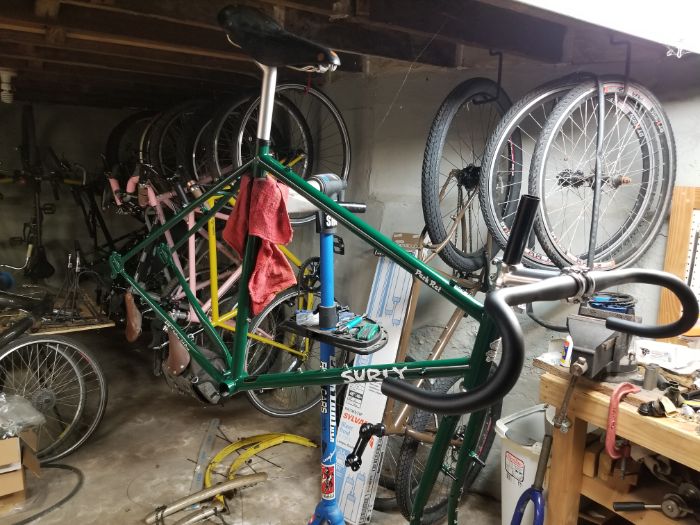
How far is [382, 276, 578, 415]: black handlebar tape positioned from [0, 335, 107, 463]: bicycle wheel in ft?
7.97

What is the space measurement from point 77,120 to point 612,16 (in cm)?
483

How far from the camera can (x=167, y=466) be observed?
8.13 ft

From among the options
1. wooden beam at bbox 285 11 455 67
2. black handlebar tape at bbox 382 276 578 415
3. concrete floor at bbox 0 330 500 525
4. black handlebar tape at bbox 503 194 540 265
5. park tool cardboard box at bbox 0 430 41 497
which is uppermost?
wooden beam at bbox 285 11 455 67

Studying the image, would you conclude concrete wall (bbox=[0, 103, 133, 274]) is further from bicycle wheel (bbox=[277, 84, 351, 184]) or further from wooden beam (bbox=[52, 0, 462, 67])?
wooden beam (bbox=[52, 0, 462, 67])

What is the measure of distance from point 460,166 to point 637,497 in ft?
5.06

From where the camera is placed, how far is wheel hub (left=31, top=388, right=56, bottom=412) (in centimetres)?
253

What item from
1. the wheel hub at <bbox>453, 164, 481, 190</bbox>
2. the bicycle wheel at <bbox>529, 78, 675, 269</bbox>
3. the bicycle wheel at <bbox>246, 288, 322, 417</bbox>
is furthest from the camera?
the bicycle wheel at <bbox>246, 288, 322, 417</bbox>

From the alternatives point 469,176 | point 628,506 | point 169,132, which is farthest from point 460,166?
point 169,132

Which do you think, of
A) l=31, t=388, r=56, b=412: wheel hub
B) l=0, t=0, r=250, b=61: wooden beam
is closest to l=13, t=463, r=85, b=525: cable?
l=31, t=388, r=56, b=412: wheel hub

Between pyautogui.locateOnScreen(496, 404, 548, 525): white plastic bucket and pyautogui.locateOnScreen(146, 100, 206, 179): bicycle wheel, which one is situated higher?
pyautogui.locateOnScreen(146, 100, 206, 179): bicycle wheel

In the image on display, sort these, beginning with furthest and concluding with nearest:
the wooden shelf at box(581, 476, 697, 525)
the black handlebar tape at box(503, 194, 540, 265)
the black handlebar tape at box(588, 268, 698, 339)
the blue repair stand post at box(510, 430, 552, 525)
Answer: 1. the blue repair stand post at box(510, 430, 552, 525)
2. the wooden shelf at box(581, 476, 697, 525)
3. the black handlebar tape at box(588, 268, 698, 339)
4. the black handlebar tape at box(503, 194, 540, 265)

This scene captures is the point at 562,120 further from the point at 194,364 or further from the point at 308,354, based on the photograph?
the point at 194,364

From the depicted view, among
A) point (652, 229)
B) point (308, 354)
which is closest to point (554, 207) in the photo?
point (652, 229)

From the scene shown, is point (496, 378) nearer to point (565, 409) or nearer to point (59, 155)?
point (565, 409)
